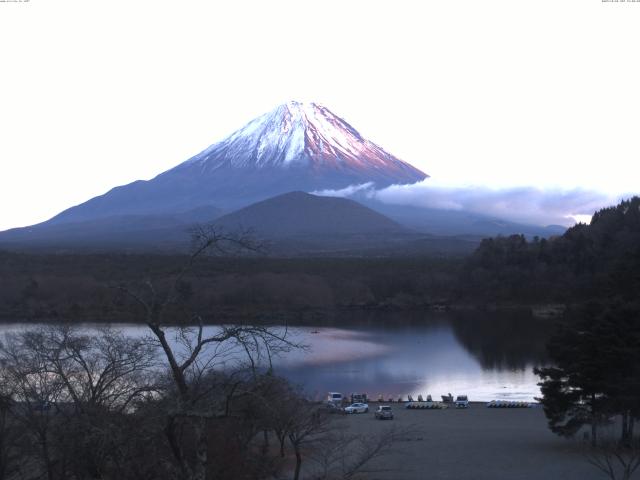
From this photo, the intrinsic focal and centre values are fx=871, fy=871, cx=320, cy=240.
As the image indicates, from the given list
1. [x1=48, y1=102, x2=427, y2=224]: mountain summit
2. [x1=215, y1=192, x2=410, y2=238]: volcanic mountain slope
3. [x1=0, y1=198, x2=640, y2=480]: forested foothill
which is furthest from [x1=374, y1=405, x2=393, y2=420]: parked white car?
[x1=48, y1=102, x2=427, y2=224]: mountain summit

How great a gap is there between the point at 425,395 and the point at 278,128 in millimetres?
84863

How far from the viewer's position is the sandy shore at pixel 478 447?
959 centimetres

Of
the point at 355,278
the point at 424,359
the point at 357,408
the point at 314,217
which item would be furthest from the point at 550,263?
the point at 314,217

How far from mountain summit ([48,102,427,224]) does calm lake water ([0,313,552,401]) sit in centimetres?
6764

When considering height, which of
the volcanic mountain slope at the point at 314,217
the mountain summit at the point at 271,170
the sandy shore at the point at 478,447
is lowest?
the sandy shore at the point at 478,447

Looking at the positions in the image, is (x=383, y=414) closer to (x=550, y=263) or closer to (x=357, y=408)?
(x=357, y=408)

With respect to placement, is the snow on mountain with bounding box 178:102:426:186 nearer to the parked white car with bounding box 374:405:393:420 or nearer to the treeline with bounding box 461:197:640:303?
the treeline with bounding box 461:197:640:303

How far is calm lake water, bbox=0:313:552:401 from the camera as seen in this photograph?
58.3 ft

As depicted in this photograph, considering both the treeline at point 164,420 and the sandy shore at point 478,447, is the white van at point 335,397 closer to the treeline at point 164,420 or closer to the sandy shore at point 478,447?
the sandy shore at point 478,447

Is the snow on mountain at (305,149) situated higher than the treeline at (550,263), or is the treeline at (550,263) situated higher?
the snow on mountain at (305,149)

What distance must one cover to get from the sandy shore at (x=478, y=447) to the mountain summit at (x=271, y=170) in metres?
81.4

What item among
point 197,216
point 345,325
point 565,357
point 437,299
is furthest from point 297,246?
point 565,357

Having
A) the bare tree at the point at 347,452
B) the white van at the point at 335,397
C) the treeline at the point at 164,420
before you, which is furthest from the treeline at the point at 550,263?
the treeline at the point at 164,420

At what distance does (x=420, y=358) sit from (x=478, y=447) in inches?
415
